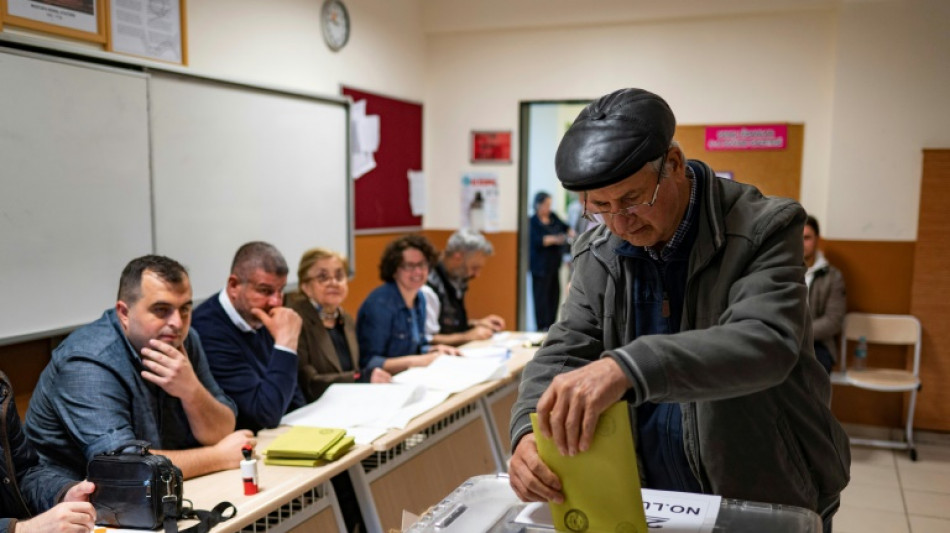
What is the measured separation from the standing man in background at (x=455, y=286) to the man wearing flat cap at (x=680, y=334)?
3202mm

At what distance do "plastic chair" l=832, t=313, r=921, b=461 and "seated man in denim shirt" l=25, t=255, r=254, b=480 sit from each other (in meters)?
4.05

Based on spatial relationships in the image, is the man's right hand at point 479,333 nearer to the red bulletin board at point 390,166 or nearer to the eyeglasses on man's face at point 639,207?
the red bulletin board at point 390,166

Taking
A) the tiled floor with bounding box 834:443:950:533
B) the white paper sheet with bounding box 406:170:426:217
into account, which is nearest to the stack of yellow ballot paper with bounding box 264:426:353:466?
the tiled floor with bounding box 834:443:950:533

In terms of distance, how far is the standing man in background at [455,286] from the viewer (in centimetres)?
451

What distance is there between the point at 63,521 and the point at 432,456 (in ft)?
5.62

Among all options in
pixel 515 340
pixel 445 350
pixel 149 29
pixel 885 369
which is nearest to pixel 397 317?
pixel 445 350

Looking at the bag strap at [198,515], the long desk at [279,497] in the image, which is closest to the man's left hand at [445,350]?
the long desk at [279,497]

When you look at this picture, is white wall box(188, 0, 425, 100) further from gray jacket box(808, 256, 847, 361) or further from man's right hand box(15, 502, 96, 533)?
gray jacket box(808, 256, 847, 361)

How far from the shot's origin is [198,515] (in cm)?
183

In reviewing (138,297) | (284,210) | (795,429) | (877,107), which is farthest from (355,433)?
(877,107)

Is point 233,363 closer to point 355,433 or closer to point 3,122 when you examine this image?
point 355,433

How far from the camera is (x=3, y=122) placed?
272cm

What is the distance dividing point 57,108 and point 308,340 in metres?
1.36

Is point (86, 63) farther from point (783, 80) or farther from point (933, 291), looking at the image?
point (933, 291)
